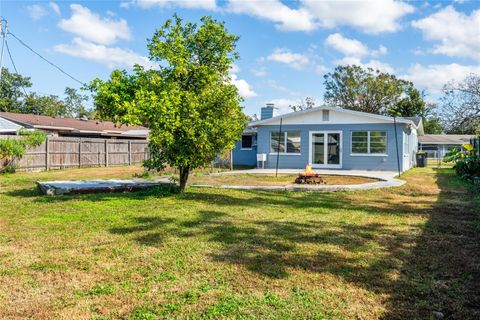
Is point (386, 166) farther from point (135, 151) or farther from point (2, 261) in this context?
point (2, 261)

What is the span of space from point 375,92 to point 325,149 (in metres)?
28.7

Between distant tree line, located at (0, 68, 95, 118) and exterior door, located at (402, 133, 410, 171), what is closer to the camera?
exterior door, located at (402, 133, 410, 171)

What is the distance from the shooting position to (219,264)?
13.2 feet

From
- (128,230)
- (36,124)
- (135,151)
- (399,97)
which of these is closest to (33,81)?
(36,124)

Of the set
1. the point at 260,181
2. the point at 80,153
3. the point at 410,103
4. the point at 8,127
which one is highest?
the point at 410,103

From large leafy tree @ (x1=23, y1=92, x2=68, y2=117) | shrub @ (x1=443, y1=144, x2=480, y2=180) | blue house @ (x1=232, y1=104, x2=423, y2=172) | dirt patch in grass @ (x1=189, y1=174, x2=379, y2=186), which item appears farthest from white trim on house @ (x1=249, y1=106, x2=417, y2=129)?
large leafy tree @ (x1=23, y1=92, x2=68, y2=117)

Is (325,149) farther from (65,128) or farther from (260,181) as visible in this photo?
(65,128)

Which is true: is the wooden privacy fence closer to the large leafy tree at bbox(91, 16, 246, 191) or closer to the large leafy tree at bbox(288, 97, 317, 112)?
the large leafy tree at bbox(91, 16, 246, 191)

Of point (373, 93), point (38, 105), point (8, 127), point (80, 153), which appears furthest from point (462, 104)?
point (38, 105)

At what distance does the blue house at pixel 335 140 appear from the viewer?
18.1m

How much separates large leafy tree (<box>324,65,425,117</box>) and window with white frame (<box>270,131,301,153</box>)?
92.8 feet

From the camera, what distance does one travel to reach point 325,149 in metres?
19.3

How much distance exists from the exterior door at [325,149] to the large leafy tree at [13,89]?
1641 inches

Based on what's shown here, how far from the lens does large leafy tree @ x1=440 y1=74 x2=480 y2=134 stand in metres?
17.4
